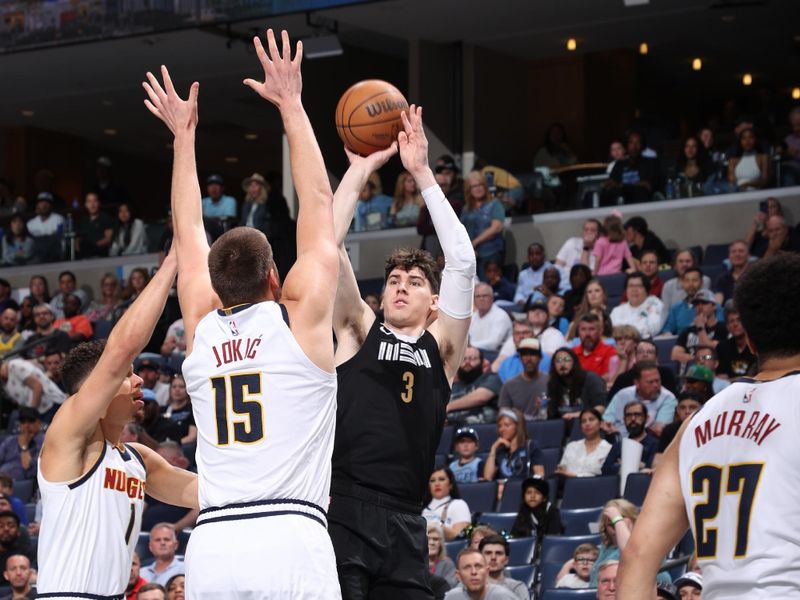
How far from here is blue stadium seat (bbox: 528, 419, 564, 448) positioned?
38.2 ft

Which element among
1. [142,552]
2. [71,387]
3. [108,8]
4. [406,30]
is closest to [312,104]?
[406,30]

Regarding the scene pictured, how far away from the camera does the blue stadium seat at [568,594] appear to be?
8.70m

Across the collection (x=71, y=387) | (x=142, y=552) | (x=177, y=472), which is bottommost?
(x=142, y=552)

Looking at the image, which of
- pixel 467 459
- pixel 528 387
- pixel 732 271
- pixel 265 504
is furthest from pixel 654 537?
pixel 732 271

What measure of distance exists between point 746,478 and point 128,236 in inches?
694

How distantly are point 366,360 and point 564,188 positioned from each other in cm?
1285

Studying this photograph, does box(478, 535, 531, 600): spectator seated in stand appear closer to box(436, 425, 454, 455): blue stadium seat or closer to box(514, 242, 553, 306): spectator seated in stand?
box(436, 425, 454, 455): blue stadium seat

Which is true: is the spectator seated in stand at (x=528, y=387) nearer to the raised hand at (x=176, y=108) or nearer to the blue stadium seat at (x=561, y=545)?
the blue stadium seat at (x=561, y=545)

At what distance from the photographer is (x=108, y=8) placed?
19266 mm

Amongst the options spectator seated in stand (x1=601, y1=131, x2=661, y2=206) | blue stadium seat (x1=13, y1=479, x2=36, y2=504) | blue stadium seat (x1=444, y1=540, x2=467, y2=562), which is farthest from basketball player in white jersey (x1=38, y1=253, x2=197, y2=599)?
spectator seated in stand (x1=601, y1=131, x2=661, y2=206)

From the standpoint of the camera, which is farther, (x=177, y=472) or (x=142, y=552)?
(x=142, y=552)

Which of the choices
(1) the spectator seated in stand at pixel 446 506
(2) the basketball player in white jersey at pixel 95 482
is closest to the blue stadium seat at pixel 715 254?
(1) the spectator seated in stand at pixel 446 506

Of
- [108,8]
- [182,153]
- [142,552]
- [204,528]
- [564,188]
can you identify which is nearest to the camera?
[204,528]

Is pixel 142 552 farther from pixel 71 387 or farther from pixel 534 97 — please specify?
pixel 534 97
